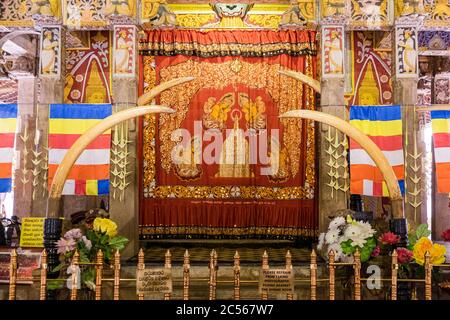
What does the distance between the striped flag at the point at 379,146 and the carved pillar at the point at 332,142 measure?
26 cm

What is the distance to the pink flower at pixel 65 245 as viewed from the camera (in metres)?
6.67

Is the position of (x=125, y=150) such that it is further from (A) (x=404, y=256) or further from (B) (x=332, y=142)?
(A) (x=404, y=256)

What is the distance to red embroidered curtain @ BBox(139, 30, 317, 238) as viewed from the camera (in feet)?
Result: 32.7

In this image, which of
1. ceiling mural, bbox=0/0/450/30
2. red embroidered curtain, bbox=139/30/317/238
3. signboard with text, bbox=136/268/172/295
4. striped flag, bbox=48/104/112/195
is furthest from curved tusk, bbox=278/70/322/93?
signboard with text, bbox=136/268/172/295

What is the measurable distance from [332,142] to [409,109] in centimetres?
132

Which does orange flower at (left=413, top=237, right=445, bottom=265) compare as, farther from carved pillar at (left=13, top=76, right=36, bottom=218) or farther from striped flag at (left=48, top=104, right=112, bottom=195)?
carved pillar at (left=13, top=76, right=36, bottom=218)

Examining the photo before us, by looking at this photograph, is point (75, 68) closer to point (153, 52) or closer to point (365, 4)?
point (153, 52)

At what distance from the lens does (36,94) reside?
12.7 metres

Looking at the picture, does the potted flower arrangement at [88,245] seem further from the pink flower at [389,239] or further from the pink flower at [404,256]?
the pink flower at [404,256]

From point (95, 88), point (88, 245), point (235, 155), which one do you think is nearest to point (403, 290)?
point (88, 245)

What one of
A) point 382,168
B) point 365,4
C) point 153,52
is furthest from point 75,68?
point 382,168

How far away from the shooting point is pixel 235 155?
403 inches

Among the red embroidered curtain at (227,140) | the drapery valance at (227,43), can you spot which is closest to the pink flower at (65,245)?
the red embroidered curtain at (227,140)
